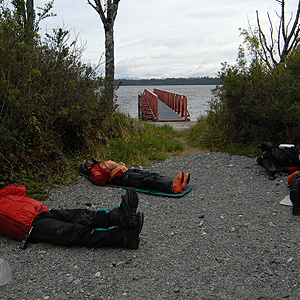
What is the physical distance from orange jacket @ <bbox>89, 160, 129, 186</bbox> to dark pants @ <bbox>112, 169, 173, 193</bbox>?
0.32 feet

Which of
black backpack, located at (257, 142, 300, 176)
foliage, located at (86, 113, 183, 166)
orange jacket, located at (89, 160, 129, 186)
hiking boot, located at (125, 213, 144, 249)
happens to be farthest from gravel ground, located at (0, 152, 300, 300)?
foliage, located at (86, 113, 183, 166)

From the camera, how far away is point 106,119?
26.9 feet

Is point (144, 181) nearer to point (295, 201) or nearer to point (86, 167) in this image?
point (86, 167)

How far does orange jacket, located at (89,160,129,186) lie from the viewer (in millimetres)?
5953

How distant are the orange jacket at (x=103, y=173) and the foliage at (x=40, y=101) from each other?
71 cm

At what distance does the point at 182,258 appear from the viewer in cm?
345

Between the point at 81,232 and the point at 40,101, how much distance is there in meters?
2.91

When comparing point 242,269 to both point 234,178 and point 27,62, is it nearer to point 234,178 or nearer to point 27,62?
point 234,178

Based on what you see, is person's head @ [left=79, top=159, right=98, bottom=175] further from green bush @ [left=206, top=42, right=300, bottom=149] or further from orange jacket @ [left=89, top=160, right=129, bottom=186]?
green bush @ [left=206, top=42, right=300, bottom=149]

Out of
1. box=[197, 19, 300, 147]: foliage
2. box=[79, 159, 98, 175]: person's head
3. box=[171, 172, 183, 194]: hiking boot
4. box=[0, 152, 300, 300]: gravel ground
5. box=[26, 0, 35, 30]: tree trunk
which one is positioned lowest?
box=[0, 152, 300, 300]: gravel ground

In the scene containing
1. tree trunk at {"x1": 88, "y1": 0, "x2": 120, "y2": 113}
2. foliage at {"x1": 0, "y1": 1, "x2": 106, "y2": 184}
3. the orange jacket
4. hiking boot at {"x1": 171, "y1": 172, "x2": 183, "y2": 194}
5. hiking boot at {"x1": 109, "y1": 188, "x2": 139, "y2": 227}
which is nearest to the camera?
hiking boot at {"x1": 109, "y1": 188, "x2": 139, "y2": 227}

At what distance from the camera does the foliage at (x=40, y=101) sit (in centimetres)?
511

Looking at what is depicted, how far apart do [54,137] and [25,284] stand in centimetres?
384

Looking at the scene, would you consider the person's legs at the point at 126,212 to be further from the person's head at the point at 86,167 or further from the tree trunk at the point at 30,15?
the tree trunk at the point at 30,15
